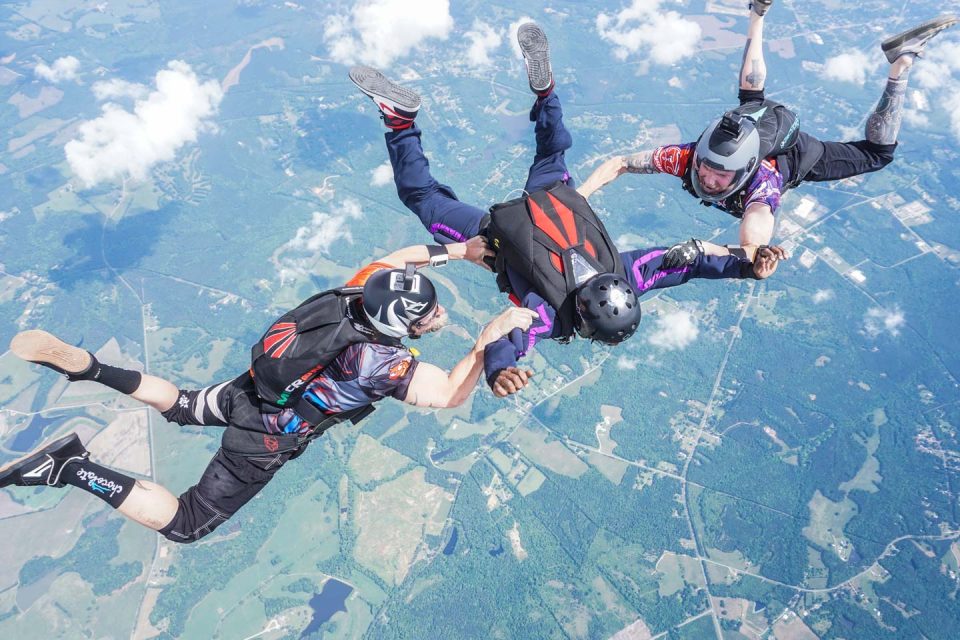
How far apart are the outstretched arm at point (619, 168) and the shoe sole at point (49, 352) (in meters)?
7.43

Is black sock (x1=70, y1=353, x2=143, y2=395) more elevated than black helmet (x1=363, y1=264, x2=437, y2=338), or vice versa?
black helmet (x1=363, y1=264, x2=437, y2=338)

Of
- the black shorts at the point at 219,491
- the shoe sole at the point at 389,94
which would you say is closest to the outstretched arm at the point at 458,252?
the shoe sole at the point at 389,94

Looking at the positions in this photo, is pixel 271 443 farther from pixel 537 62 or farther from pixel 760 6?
pixel 760 6

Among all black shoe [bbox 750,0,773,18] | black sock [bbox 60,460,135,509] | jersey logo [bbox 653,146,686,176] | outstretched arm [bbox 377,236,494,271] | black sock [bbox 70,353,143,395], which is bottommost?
black sock [bbox 60,460,135,509]

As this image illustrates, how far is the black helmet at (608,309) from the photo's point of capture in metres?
6.58

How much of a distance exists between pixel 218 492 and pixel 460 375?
4.07 metres

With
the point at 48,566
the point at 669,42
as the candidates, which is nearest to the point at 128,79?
the point at 48,566

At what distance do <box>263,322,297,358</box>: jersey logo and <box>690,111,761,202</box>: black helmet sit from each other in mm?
6186

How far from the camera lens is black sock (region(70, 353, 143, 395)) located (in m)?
7.76

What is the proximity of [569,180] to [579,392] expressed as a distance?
37546 mm

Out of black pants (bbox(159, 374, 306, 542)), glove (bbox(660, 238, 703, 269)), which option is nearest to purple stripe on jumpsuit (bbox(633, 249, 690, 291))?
glove (bbox(660, 238, 703, 269))

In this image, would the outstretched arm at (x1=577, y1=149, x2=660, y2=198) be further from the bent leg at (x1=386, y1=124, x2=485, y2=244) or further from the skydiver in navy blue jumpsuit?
the bent leg at (x1=386, y1=124, x2=485, y2=244)

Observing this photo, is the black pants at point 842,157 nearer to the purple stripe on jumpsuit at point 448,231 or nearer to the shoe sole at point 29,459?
the purple stripe on jumpsuit at point 448,231

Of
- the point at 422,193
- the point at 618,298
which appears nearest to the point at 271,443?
the point at 422,193
